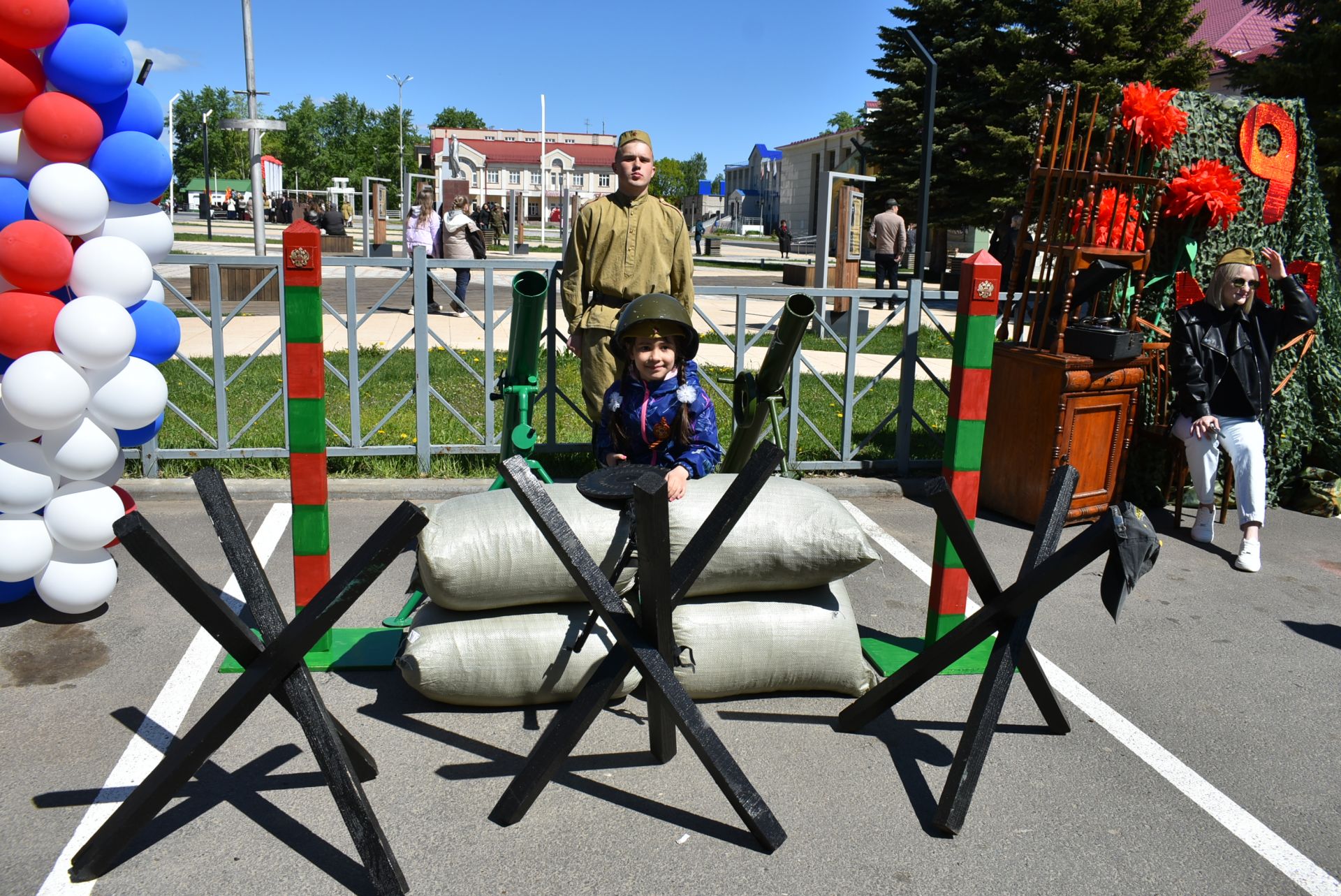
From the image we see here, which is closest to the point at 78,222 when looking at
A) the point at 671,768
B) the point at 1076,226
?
the point at 671,768

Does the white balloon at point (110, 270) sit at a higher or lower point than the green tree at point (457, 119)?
lower

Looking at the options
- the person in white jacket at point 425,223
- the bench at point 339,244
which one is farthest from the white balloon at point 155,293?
the bench at point 339,244

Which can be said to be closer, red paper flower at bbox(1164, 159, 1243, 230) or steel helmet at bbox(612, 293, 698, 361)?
steel helmet at bbox(612, 293, 698, 361)

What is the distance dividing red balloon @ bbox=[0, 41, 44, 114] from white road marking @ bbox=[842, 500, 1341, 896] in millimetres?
4525

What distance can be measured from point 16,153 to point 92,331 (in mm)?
714

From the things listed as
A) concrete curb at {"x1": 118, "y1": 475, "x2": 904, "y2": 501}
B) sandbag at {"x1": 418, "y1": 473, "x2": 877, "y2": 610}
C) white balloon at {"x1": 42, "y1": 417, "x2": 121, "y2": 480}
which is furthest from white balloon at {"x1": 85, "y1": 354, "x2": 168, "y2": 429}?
concrete curb at {"x1": 118, "y1": 475, "x2": 904, "y2": 501}

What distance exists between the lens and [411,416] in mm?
8086

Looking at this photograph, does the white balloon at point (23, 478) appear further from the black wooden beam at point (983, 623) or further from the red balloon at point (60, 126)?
the black wooden beam at point (983, 623)

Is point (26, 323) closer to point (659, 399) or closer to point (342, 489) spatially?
point (659, 399)

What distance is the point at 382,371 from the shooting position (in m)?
9.55

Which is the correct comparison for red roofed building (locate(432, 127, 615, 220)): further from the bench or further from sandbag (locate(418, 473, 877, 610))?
sandbag (locate(418, 473, 877, 610))

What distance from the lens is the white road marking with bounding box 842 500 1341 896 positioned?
2900 mm

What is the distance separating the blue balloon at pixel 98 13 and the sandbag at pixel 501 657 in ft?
8.70

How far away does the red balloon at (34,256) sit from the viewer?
3771mm
